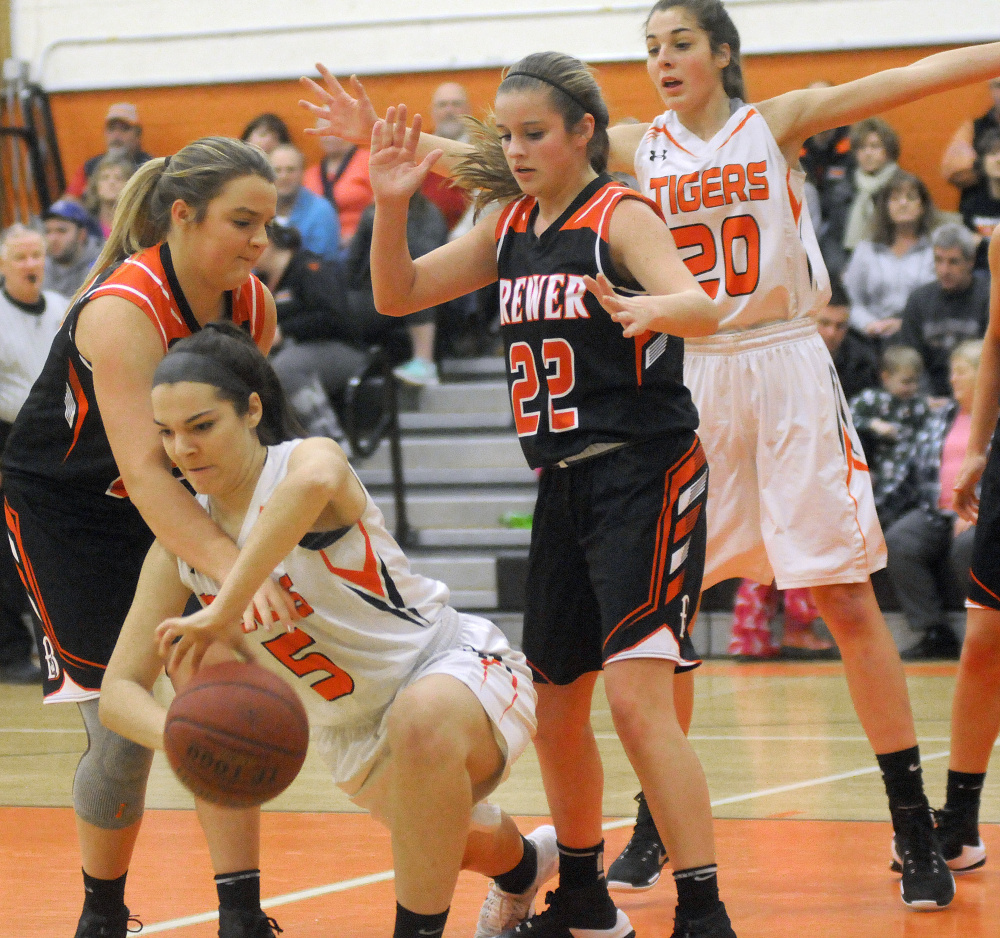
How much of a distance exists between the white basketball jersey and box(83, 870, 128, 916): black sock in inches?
22.3

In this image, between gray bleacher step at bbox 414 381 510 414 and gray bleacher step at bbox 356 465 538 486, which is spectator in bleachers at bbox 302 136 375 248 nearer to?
gray bleacher step at bbox 414 381 510 414

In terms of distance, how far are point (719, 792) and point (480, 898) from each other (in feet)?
4.30

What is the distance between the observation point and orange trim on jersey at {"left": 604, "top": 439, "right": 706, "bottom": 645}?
10.1 feet

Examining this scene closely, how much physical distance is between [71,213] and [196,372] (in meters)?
7.36

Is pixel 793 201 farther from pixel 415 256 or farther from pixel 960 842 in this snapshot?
pixel 415 256

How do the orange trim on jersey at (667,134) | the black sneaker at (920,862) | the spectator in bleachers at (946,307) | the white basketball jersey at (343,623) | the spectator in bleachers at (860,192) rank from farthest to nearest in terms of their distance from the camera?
the spectator in bleachers at (860,192)
the spectator in bleachers at (946,307)
the orange trim on jersey at (667,134)
the black sneaker at (920,862)
the white basketball jersey at (343,623)

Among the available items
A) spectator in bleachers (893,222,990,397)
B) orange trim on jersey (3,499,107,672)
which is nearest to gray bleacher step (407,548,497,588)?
spectator in bleachers (893,222,990,397)

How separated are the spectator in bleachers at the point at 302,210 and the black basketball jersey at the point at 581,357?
6.18 m

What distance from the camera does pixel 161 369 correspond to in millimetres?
2863

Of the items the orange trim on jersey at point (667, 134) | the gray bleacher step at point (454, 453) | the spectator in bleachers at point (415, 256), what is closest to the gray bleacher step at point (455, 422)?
the gray bleacher step at point (454, 453)

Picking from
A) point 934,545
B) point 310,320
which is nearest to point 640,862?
point 934,545

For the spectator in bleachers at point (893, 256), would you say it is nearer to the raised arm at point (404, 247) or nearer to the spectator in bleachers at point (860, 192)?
the spectator in bleachers at point (860, 192)

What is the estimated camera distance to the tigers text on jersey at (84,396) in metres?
3.10

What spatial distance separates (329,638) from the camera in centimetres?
293
